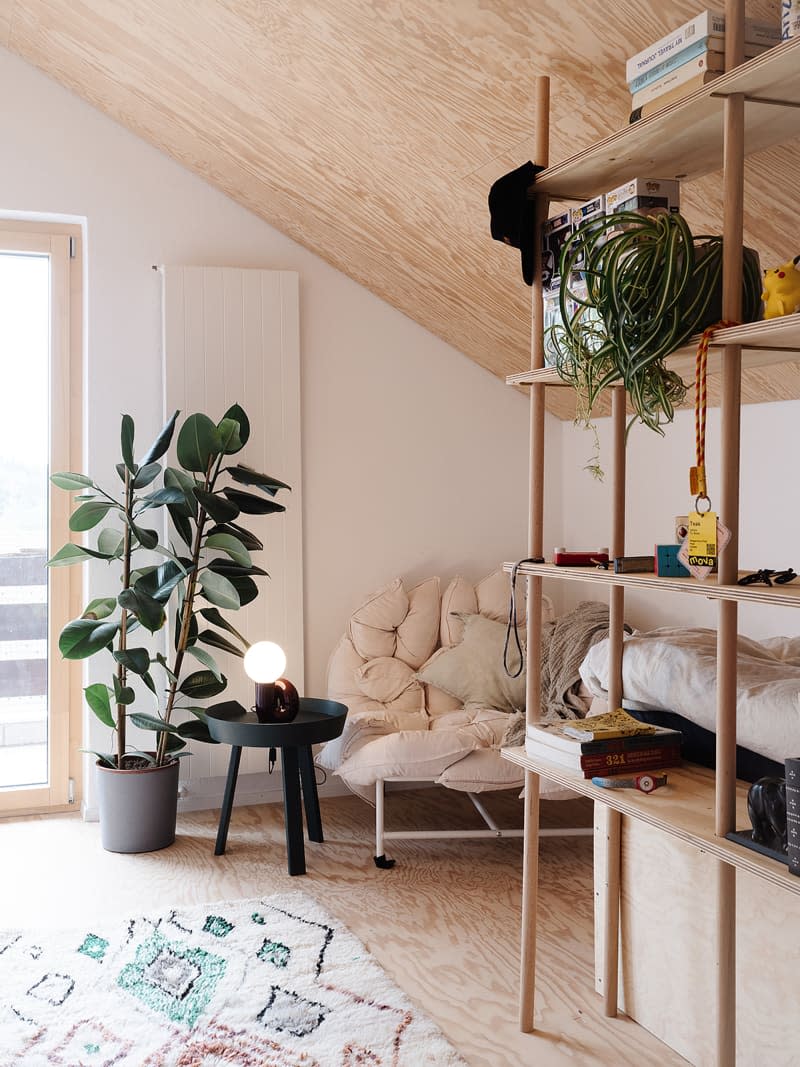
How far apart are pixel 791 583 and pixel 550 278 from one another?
827mm

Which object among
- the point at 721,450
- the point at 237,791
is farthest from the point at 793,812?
the point at 237,791

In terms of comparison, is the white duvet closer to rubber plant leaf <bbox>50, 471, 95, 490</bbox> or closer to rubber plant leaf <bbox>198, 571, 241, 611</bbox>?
rubber plant leaf <bbox>198, 571, 241, 611</bbox>

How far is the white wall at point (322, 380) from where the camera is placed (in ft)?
12.3

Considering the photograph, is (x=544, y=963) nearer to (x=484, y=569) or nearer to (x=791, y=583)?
(x=791, y=583)

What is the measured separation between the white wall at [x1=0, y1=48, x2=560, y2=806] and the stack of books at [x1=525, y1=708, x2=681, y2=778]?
2.06 meters

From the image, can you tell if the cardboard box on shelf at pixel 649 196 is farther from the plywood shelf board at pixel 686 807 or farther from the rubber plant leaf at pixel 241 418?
the rubber plant leaf at pixel 241 418

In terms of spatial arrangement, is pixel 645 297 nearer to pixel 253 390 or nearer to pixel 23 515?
pixel 253 390

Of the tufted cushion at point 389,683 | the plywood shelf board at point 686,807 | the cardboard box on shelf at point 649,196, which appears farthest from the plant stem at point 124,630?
the cardboard box on shelf at point 649,196

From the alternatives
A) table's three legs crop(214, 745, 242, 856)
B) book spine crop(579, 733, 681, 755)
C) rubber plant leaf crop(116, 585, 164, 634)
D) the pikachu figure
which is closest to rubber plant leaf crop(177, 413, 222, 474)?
rubber plant leaf crop(116, 585, 164, 634)

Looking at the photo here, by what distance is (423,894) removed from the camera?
3.00 m

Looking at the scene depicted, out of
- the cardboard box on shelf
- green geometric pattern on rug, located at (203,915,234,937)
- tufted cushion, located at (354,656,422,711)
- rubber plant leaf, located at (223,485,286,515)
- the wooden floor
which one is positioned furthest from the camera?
tufted cushion, located at (354,656,422,711)

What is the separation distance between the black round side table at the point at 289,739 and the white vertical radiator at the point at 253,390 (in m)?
0.49

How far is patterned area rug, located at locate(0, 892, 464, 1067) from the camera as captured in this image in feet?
6.91

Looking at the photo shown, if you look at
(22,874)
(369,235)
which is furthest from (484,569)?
(22,874)
